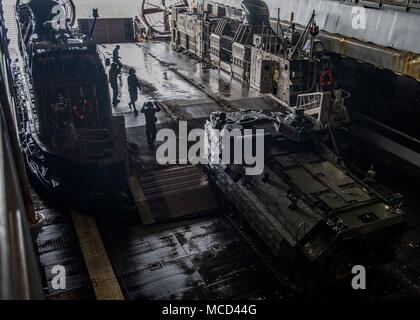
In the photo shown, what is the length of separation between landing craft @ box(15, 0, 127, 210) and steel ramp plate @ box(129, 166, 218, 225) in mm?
612

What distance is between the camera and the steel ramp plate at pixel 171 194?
352 inches

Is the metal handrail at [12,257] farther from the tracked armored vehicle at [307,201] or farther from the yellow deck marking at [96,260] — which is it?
the tracked armored vehicle at [307,201]

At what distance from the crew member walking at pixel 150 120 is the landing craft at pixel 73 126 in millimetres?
1021

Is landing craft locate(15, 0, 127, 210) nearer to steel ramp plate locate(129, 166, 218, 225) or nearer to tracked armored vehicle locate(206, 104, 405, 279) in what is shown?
steel ramp plate locate(129, 166, 218, 225)

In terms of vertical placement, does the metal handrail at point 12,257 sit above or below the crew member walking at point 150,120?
above

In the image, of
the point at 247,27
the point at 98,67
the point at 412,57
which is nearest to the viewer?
the point at 98,67

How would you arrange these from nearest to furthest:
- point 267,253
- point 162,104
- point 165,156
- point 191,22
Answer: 1. point 267,253
2. point 165,156
3. point 162,104
4. point 191,22

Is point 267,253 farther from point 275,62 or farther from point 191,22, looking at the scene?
point 191,22

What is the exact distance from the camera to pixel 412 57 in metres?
11.5

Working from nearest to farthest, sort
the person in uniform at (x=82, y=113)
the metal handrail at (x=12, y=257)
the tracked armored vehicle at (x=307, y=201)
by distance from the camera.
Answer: the metal handrail at (x=12, y=257), the tracked armored vehicle at (x=307, y=201), the person in uniform at (x=82, y=113)

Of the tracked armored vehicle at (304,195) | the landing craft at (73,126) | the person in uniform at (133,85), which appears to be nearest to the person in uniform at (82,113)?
the landing craft at (73,126)

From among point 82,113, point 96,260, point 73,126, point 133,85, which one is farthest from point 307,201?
point 133,85
